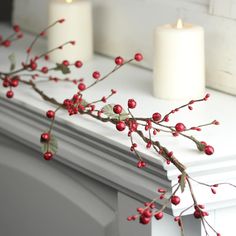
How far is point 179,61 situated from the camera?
3.41ft

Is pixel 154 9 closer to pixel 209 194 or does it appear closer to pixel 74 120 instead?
pixel 74 120

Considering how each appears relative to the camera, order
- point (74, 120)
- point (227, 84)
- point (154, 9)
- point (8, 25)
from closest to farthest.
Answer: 1. point (74, 120)
2. point (227, 84)
3. point (154, 9)
4. point (8, 25)

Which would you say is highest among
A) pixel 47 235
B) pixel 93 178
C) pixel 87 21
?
pixel 87 21

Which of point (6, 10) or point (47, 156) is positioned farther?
point (6, 10)

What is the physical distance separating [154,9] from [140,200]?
0.40 metres

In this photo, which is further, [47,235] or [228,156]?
[47,235]

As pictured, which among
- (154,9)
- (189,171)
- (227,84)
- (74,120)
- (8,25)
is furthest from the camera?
(8,25)

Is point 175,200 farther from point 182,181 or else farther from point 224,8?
point 224,8

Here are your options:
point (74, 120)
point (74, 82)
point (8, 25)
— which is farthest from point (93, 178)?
point (8, 25)

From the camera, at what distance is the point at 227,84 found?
1093 mm

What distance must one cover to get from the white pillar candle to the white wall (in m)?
0.05

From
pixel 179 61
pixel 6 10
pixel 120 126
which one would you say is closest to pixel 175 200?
pixel 120 126

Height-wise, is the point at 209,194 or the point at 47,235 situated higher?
the point at 209,194

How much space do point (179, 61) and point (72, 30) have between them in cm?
29
